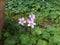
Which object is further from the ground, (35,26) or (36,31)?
(36,31)

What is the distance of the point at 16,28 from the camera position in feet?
11.7

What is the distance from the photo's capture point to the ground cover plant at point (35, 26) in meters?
3.36

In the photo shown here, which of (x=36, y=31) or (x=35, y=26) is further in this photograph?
(x=35, y=26)

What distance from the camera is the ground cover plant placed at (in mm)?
3357

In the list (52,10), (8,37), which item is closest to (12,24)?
(8,37)

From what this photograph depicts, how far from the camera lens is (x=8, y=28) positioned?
3586 mm

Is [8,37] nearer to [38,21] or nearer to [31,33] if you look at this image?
[31,33]

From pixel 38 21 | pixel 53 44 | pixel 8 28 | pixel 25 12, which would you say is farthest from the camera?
pixel 25 12

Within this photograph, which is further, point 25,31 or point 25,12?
point 25,12

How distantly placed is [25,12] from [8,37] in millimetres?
1209

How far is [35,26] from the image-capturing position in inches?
154

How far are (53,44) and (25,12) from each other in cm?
132

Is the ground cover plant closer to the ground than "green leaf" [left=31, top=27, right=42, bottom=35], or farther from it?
closer to the ground

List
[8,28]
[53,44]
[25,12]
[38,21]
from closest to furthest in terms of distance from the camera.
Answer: [53,44] → [8,28] → [38,21] → [25,12]
